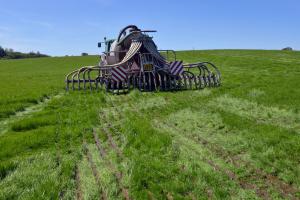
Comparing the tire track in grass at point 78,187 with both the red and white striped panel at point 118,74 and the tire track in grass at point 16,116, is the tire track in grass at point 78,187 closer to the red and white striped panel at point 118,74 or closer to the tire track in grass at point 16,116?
the tire track in grass at point 16,116

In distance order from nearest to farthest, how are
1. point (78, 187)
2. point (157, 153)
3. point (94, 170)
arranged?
1. point (78, 187)
2. point (94, 170)
3. point (157, 153)

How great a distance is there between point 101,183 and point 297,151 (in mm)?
3229

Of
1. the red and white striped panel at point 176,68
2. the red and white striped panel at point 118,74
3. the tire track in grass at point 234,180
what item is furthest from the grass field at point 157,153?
the red and white striped panel at point 176,68

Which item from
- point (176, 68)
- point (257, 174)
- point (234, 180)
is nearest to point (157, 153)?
point (234, 180)

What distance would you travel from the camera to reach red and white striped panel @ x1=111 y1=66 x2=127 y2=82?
15023 millimetres

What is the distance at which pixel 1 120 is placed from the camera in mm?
9234

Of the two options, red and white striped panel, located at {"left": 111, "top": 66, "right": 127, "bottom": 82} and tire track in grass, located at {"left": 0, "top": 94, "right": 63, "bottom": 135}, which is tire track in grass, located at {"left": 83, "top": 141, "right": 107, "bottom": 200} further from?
red and white striped panel, located at {"left": 111, "top": 66, "right": 127, "bottom": 82}

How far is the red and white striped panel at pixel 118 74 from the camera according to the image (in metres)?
15.0

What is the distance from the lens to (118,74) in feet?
49.5

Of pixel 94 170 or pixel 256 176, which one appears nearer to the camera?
pixel 256 176

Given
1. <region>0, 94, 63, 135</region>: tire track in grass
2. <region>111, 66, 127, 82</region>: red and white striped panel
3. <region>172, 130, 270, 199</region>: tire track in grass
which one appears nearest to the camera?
<region>172, 130, 270, 199</region>: tire track in grass

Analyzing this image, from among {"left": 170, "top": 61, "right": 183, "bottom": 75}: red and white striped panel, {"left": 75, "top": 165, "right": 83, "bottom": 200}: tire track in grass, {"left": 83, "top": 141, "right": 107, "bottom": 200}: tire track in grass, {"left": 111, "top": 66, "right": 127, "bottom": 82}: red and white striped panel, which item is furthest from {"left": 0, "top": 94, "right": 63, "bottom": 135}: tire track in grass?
{"left": 170, "top": 61, "right": 183, "bottom": 75}: red and white striped panel

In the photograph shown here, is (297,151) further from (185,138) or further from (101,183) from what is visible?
(101,183)

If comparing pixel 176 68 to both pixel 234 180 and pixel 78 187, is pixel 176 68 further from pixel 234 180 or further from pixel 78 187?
pixel 78 187
